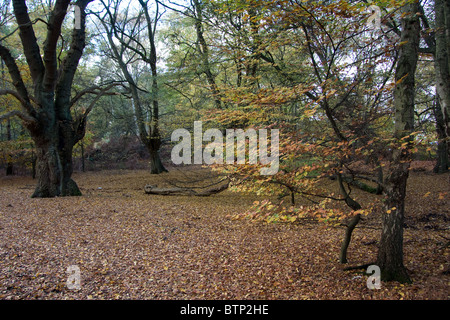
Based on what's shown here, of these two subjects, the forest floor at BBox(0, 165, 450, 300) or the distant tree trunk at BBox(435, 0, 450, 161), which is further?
the distant tree trunk at BBox(435, 0, 450, 161)

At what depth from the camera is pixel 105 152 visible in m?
22.0

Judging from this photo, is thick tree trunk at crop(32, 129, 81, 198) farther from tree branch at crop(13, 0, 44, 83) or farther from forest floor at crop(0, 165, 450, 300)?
tree branch at crop(13, 0, 44, 83)

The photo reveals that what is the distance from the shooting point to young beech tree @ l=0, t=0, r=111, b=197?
22.2 ft

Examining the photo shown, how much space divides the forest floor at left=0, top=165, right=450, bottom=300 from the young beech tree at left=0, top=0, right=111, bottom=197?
153cm

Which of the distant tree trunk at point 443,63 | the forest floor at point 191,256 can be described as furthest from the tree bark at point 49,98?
the distant tree trunk at point 443,63

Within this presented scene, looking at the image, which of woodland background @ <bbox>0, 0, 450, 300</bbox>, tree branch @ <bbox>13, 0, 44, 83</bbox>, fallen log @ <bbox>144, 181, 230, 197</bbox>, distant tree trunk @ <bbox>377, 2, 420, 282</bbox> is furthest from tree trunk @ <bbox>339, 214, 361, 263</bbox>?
tree branch @ <bbox>13, 0, 44, 83</bbox>

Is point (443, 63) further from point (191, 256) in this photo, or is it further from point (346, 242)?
point (191, 256)

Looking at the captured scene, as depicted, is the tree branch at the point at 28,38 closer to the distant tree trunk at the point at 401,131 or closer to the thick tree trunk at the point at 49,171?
the thick tree trunk at the point at 49,171

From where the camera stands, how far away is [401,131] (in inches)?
107

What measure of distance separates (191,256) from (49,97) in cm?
650

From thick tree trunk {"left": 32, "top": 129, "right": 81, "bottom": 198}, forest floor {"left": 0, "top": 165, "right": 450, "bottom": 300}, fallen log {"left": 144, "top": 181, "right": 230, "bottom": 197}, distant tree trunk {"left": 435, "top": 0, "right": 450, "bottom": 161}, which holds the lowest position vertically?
forest floor {"left": 0, "top": 165, "right": 450, "bottom": 300}

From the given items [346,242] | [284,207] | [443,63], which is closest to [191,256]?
[284,207]
